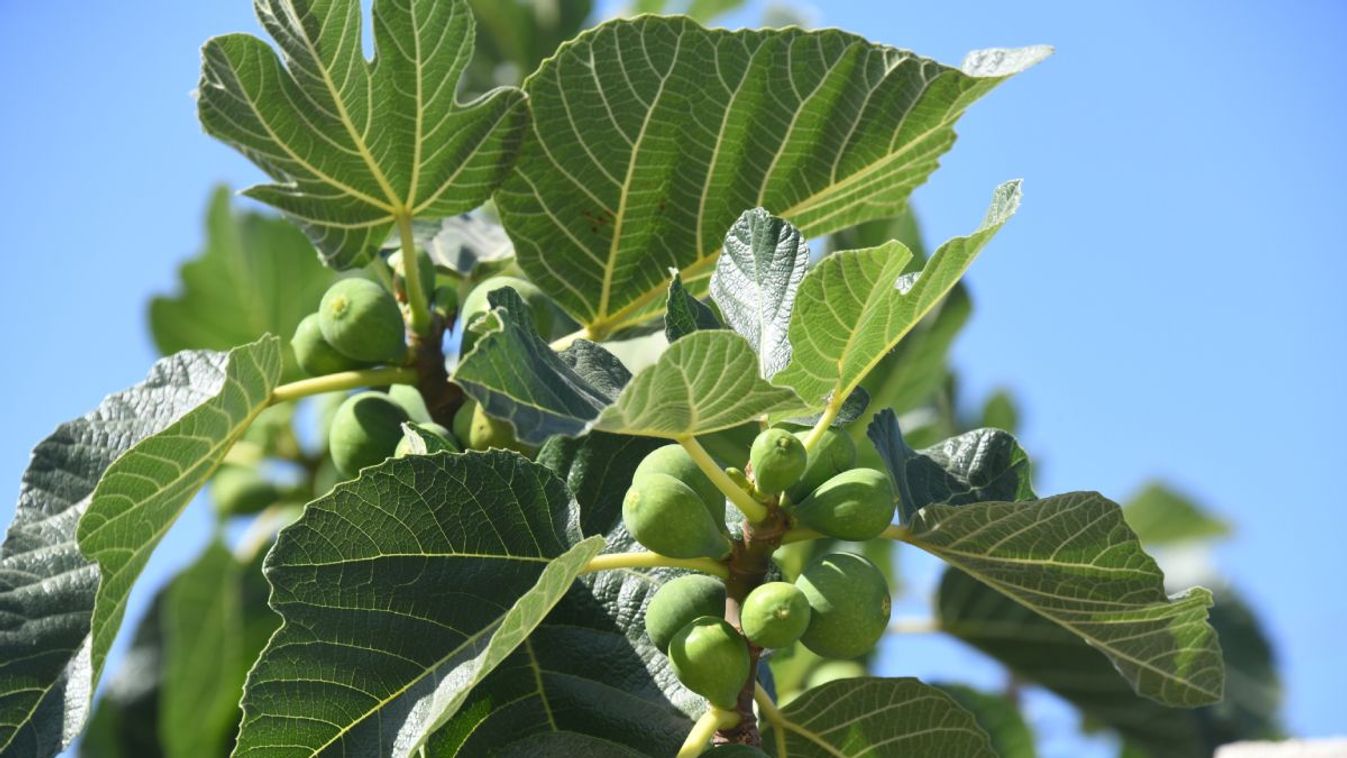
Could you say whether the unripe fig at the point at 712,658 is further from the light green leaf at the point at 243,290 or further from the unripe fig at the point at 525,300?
the light green leaf at the point at 243,290

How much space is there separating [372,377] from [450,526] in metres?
0.40

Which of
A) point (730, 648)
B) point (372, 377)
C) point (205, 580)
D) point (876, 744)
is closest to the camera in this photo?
point (730, 648)

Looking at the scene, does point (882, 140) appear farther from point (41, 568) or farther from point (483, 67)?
point (483, 67)

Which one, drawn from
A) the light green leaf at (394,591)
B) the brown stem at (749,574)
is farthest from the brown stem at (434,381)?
the brown stem at (749,574)

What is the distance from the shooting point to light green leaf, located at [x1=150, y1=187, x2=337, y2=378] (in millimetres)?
2664

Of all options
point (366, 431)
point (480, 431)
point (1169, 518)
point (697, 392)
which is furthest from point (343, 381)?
point (1169, 518)

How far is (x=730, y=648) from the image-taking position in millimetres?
1142

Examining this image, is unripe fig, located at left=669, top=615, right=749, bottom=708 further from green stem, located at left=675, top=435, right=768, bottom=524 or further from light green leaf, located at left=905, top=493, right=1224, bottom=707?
light green leaf, located at left=905, top=493, right=1224, bottom=707

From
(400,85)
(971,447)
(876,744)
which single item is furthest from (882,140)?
(876,744)

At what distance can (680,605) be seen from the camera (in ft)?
3.99

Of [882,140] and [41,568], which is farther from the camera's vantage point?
[882,140]

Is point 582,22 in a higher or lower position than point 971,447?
higher

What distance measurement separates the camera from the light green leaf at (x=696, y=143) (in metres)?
1.56

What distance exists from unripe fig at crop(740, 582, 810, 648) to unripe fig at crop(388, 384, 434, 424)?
60cm
